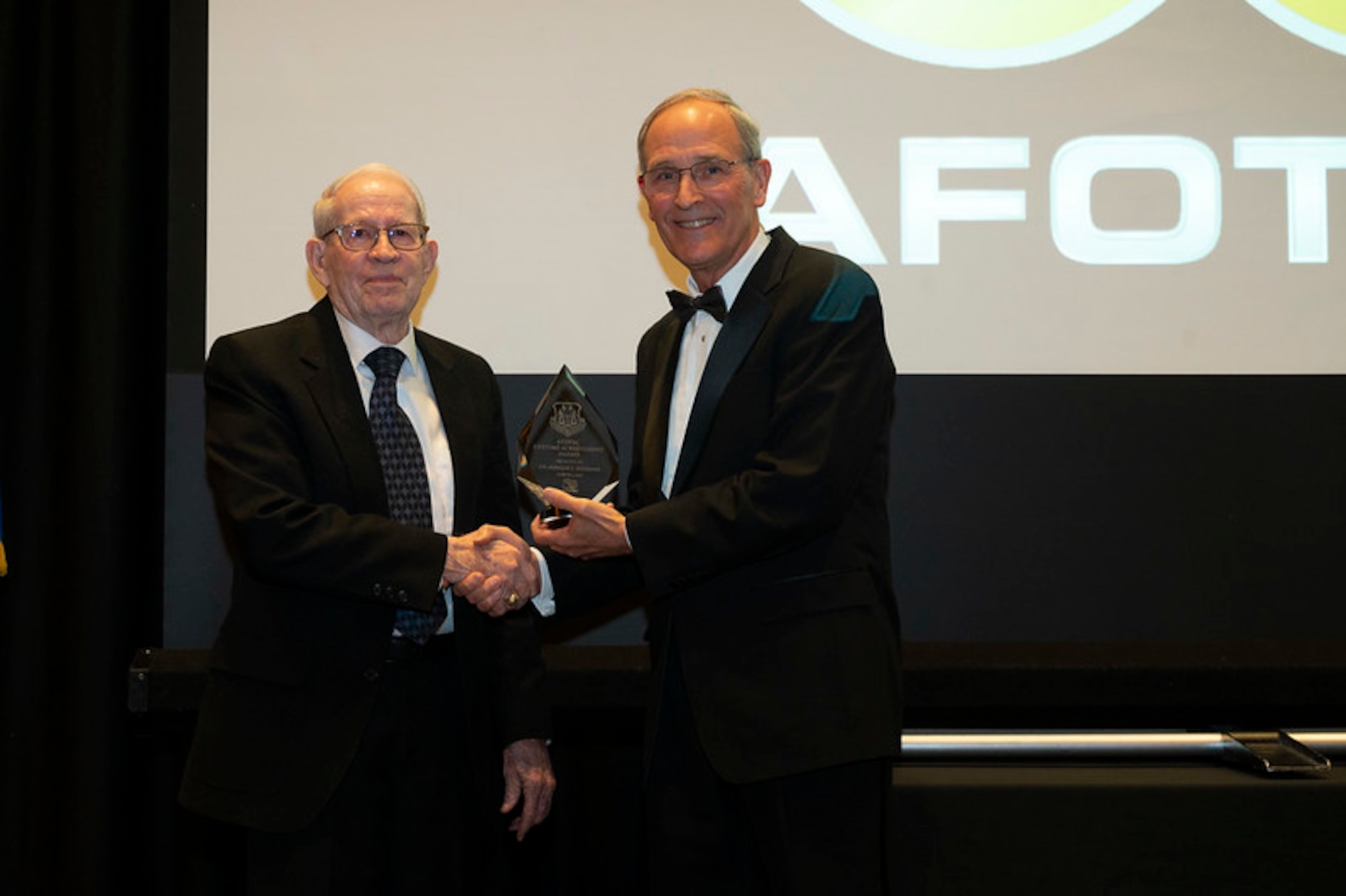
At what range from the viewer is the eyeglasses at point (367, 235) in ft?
8.18

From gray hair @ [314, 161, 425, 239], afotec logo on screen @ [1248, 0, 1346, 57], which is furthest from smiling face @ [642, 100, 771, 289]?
afotec logo on screen @ [1248, 0, 1346, 57]

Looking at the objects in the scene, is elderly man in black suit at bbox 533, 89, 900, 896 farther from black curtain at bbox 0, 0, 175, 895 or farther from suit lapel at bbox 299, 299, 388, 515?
black curtain at bbox 0, 0, 175, 895

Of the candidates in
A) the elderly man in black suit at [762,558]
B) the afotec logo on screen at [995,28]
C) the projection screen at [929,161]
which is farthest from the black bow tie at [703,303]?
the afotec logo on screen at [995,28]

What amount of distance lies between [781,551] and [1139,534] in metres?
1.99

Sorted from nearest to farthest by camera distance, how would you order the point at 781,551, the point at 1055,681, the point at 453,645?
the point at 781,551 < the point at 453,645 < the point at 1055,681

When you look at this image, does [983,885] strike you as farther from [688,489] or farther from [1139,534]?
[1139,534]

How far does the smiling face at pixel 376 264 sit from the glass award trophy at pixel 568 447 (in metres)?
0.36

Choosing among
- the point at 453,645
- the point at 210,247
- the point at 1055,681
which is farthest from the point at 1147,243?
the point at 210,247

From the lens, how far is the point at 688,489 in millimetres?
2318

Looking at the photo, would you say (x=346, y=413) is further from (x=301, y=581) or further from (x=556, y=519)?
(x=556, y=519)

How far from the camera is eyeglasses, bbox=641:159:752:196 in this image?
2.45 meters

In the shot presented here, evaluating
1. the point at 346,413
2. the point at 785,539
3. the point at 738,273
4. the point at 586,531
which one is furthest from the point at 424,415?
the point at 785,539

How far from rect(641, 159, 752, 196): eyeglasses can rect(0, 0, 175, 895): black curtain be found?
2.04 m

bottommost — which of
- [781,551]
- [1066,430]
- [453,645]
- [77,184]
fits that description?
[453,645]
